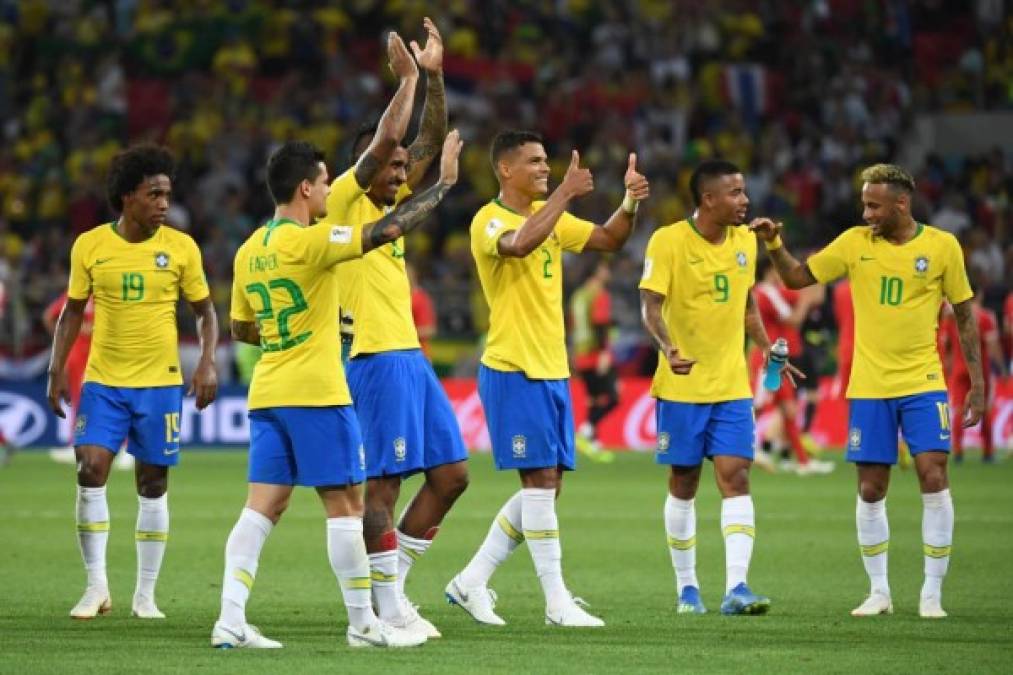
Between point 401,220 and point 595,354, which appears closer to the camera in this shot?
point 401,220

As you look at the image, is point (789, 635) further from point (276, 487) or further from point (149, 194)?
point (149, 194)

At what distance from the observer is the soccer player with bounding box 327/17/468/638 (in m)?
9.82

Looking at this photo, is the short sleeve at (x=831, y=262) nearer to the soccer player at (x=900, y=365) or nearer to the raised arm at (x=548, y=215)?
the soccer player at (x=900, y=365)

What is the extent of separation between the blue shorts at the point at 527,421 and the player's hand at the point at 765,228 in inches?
→ 55.6

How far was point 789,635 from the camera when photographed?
32.5ft

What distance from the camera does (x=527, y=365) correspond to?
10.5m

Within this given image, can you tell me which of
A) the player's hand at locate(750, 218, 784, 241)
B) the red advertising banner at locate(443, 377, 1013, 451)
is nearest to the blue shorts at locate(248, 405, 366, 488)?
the player's hand at locate(750, 218, 784, 241)

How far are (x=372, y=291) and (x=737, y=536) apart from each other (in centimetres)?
258

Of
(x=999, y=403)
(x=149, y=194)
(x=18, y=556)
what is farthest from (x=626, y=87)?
(x=149, y=194)

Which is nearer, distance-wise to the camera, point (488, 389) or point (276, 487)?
point (276, 487)

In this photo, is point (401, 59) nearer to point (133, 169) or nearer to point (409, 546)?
point (133, 169)

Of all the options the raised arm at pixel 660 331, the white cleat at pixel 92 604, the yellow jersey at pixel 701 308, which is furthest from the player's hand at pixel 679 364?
the white cleat at pixel 92 604

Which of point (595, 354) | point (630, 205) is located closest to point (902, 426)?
point (630, 205)

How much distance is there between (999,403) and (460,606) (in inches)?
630
